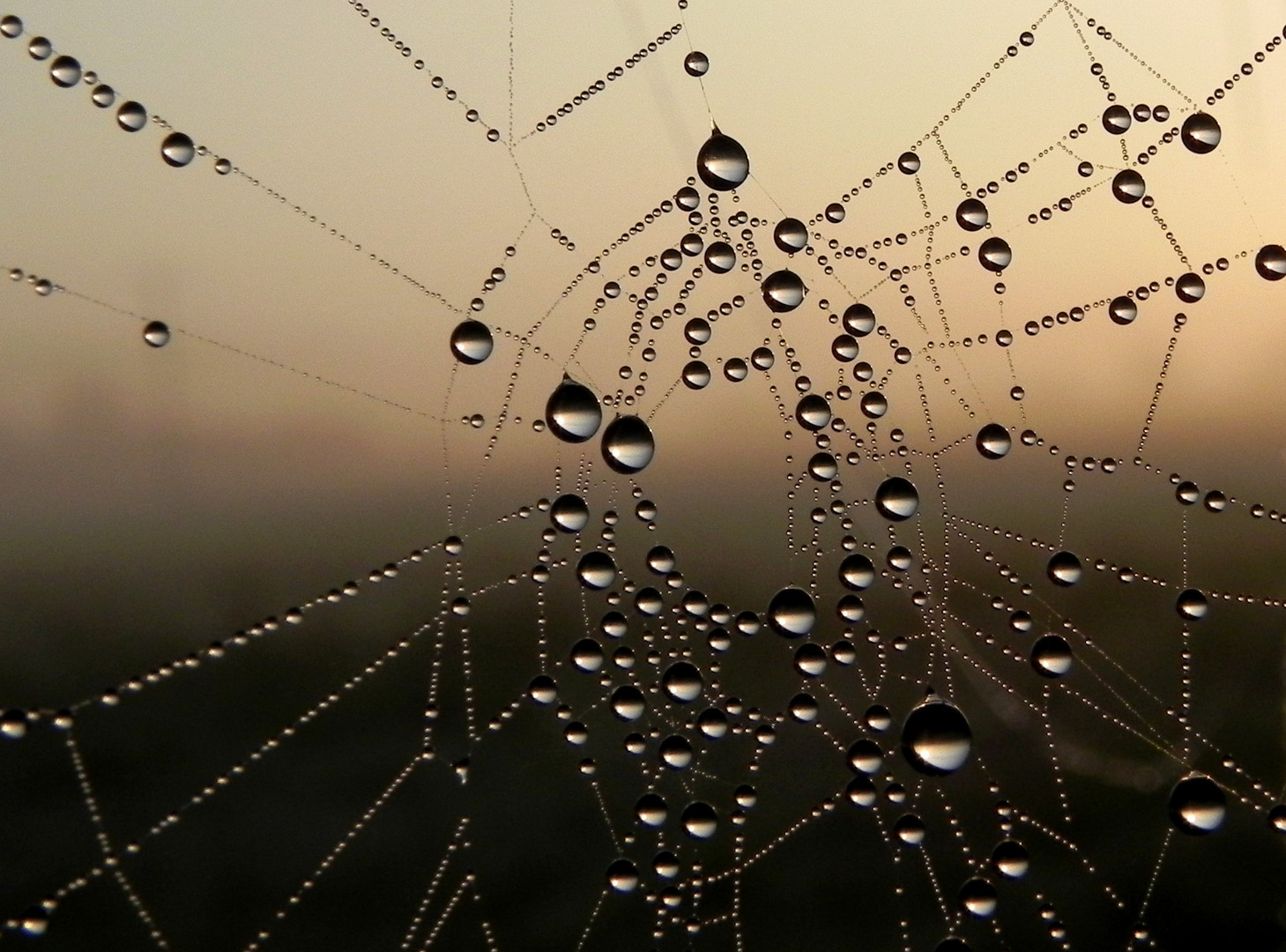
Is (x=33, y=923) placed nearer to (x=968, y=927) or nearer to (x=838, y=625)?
(x=838, y=625)

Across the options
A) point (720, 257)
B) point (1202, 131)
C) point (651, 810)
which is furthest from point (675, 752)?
point (1202, 131)

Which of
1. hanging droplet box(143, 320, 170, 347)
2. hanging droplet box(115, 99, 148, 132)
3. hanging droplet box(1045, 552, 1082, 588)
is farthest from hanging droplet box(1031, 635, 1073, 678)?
hanging droplet box(115, 99, 148, 132)

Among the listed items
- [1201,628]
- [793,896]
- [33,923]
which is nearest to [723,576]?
[793,896]

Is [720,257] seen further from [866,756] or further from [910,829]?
[910,829]

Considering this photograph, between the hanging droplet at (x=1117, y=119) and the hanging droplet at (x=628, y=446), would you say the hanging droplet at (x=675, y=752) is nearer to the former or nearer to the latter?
the hanging droplet at (x=628, y=446)

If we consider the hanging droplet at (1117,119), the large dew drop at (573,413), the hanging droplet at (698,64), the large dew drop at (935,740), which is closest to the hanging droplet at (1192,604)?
the large dew drop at (935,740)

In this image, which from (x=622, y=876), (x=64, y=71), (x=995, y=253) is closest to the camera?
(x=64, y=71)

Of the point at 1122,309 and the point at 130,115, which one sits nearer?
the point at 130,115
